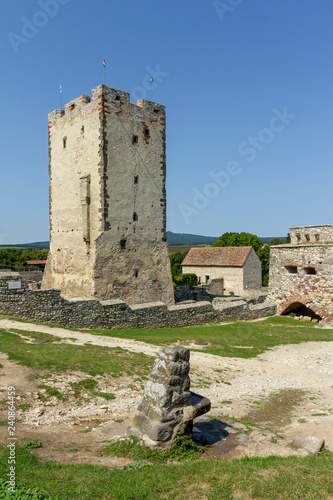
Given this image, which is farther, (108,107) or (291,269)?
(291,269)

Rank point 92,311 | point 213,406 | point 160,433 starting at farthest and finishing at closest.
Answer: point 92,311, point 213,406, point 160,433

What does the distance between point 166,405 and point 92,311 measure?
10.9 metres

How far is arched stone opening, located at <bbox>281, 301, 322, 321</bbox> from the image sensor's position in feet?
80.2

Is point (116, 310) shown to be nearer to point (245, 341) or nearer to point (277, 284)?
point (245, 341)

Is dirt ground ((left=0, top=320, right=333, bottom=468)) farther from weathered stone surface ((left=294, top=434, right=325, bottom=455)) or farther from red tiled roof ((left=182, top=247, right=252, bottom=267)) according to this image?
red tiled roof ((left=182, top=247, right=252, bottom=267))

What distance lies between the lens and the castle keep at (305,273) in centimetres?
2225

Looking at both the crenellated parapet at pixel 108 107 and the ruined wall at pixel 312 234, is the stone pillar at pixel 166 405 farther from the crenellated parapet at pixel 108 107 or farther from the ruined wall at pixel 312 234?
the ruined wall at pixel 312 234

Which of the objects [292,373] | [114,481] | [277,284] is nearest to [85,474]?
[114,481]

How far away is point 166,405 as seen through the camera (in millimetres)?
6176

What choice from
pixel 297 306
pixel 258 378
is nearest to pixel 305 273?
pixel 297 306

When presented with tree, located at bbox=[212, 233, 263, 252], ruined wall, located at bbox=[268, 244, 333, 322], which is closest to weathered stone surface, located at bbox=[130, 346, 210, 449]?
ruined wall, located at bbox=[268, 244, 333, 322]

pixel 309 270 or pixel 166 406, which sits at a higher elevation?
pixel 309 270

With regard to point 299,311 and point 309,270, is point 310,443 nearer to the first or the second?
point 309,270

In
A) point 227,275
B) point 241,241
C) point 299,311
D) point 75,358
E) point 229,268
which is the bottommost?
point 299,311
